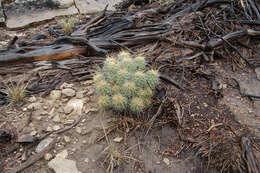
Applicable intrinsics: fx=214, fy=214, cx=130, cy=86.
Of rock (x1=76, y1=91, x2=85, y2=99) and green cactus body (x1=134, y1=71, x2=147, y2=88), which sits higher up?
green cactus body (x1=134, y1=71, x2=147, y2=88)

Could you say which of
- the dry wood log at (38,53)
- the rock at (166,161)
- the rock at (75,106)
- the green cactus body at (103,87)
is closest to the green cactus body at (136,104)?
the green cactus body at (103,87)

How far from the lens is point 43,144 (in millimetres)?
2037

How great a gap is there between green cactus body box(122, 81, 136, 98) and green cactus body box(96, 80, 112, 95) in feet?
0.52

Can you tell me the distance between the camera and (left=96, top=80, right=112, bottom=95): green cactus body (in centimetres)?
217

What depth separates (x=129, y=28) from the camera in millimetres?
3553

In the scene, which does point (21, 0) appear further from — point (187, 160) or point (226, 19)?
point (187, 160)

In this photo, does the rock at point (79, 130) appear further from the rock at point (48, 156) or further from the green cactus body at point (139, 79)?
the green cactus body at point (139, 79)

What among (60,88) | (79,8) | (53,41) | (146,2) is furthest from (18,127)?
(146,2)

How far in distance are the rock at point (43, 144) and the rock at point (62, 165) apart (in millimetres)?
192

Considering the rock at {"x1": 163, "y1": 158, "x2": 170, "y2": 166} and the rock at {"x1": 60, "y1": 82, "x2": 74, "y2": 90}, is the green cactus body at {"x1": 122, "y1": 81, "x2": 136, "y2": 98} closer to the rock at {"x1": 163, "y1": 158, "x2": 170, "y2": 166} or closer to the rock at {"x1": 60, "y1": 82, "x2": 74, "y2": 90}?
the rock at {"x1": 163, "y1": 158, "x2": 170, "y2": 166}

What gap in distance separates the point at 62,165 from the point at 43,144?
1.08 ft

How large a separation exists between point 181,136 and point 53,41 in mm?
2329

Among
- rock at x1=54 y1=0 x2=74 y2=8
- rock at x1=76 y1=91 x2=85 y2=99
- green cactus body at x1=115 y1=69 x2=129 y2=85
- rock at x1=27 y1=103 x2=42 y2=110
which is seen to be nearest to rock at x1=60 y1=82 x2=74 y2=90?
rock at x1=76 y1=91 x2=85 y2=99

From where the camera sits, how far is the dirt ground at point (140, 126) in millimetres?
1936
